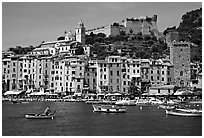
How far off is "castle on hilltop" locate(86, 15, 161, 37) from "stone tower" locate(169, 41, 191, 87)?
21.7 metres

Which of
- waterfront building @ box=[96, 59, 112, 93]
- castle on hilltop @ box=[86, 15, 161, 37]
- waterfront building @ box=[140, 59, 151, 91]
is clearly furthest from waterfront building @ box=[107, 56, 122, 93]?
castle on hilltop @ box=[86, 15, 161, 37]

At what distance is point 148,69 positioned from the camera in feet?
150

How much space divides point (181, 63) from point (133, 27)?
24479 mm

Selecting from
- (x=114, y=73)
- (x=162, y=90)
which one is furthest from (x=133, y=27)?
(x=162, y=90)

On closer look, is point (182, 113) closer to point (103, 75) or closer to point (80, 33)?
point (103, 75)

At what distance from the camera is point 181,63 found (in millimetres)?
46750

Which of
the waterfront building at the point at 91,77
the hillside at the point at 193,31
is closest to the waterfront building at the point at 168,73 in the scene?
the waterfront building at the point at 91,77

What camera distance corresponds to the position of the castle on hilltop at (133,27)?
6906 centimetres

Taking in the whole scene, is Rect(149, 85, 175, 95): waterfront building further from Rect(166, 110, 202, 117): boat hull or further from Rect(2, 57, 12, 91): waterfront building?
Rect(2, 57, 12, 91): waterfront building

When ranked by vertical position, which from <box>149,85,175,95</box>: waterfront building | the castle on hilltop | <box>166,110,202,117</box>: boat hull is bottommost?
<box>166,110,202,117</box>: boat hull

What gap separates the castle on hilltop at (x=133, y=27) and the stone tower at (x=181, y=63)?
21.7 m

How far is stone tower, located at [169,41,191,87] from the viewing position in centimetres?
4638

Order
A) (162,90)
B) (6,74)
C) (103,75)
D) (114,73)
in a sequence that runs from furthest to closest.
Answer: (6,74) < (114,73) < (103,75) < (162,90)

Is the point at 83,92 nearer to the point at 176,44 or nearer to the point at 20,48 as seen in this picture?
the point at 176,44
